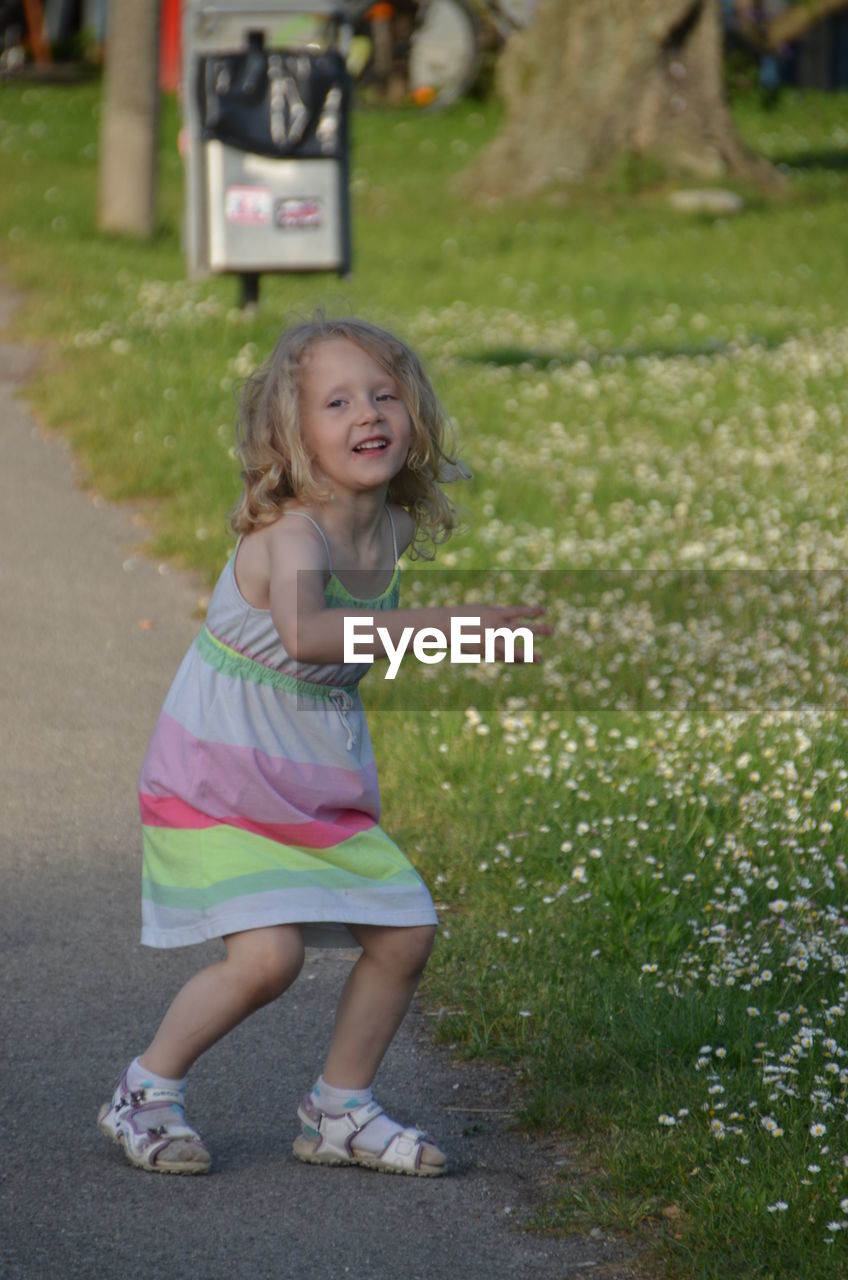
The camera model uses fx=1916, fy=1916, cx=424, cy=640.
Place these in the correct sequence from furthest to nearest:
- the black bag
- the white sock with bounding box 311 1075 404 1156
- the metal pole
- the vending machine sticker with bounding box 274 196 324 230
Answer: the metal pole → the vending machine sticker with bounding box 274 196 324 230 → the black bag → the white sock with bounding box 311 1075 404 1156

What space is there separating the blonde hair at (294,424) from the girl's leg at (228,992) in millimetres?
725

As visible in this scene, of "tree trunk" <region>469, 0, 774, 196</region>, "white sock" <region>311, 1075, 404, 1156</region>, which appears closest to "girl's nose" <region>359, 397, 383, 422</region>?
"white sock" <region>311, 1075, 404, 1156</region>

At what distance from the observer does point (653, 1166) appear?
3.36 m

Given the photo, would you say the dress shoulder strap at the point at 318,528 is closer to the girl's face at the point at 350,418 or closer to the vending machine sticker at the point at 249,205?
the girl's face at the point at 350,418

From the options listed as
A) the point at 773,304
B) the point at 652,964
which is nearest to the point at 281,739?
the point at 652,964

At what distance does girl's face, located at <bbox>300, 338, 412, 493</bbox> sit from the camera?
3357 millimetres

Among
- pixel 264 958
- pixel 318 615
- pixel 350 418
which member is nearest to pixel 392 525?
pixel 350 418

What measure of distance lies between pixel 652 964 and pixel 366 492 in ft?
4.54

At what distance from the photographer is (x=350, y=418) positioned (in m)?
3.37

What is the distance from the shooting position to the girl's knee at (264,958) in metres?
3.31

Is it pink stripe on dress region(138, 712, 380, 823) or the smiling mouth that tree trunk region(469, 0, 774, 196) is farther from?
pink stripe on dress region(138, 712, 380, 823)

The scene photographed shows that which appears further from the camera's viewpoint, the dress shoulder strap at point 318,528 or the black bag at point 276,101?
the black bag at point 276,101

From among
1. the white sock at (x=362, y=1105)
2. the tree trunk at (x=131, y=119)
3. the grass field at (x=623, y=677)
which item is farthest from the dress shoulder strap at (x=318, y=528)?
the tree trunk at (x=131, y=119)

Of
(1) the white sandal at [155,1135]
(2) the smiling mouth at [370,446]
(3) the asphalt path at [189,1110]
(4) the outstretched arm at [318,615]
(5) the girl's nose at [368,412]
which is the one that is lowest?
(3) the asphalt path at [189,1110]
